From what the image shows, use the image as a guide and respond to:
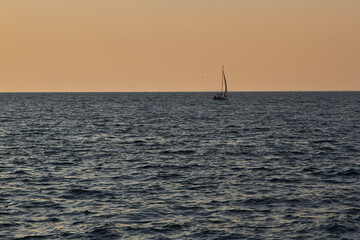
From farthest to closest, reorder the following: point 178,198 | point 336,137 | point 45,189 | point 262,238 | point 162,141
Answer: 1. point 336,137
2. point 162,141
3. point 45,189
4. point 178,198
5. point 262,238

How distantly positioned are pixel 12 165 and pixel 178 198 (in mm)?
15726

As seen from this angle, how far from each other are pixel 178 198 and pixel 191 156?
15394 millimetres

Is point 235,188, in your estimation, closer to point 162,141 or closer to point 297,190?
point 297,190

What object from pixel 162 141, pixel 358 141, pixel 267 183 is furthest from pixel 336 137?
pixel 267 183

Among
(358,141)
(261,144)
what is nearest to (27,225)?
(261,144)

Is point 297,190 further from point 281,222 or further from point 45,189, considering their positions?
point 45,189

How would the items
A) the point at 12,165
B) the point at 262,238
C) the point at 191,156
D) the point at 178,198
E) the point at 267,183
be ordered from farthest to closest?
the point at 191,156 < the point at 12,165 < the point at 267,183 < the point at 178,198 < the point at 262,238

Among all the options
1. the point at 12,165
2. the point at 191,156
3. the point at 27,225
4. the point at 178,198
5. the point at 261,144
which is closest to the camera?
the point at 27,225

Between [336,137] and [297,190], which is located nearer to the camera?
[297,190]

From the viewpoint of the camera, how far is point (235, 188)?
26672 millimetres

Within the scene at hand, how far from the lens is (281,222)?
20.1 meters

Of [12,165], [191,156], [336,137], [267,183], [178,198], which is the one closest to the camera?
[178,198]

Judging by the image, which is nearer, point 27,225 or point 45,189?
point 27,225

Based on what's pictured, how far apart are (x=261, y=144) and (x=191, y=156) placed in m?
11.5
